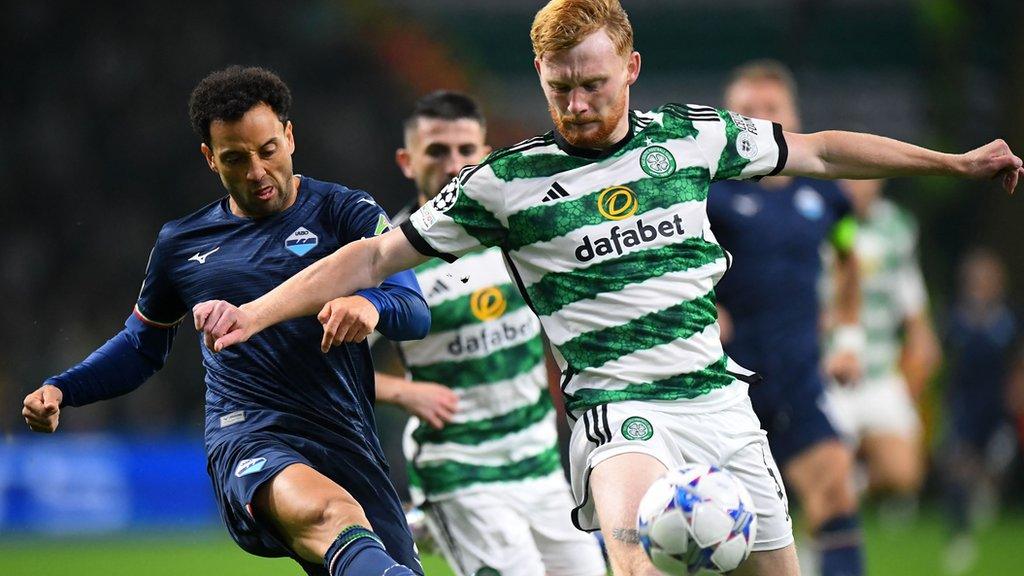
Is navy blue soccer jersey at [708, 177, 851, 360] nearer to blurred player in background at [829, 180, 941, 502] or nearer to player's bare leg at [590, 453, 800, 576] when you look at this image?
player's bare leg at [590, 453, 800, 576]

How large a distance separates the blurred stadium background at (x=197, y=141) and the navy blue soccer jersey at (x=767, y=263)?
5.94m

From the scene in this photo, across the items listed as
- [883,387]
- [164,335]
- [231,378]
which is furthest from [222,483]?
[883,387]

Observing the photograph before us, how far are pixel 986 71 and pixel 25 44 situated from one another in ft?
36.5

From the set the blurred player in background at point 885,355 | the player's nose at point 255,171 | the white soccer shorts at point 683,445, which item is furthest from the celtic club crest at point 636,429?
the blurred player in background at point 885,355

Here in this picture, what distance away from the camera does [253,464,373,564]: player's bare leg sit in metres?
4.13

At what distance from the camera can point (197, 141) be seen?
51.9ft

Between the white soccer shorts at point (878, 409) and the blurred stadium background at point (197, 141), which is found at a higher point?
the blurred stadium background at point (197, 141)

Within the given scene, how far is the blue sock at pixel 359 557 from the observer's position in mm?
3945

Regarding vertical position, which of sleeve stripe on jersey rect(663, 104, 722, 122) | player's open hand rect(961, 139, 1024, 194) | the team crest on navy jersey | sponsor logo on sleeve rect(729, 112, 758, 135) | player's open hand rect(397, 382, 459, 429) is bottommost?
player's open hand rect(397, 382, 459, 429)

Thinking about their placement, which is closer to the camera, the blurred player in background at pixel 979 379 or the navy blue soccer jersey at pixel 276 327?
the navy blue soccer jersey at pixel 276 327

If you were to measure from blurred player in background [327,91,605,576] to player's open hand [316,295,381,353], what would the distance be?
1707 millimetres

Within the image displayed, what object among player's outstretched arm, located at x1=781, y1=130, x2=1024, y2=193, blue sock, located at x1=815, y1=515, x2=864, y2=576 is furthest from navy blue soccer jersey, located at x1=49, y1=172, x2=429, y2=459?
blue sock, located at x1=815, y1=515, x2=864, y2=576

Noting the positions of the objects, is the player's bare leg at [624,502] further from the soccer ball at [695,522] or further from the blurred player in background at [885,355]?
the blurred player in background at [885,355]

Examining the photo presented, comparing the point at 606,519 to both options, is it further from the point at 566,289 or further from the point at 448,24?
the point at 448,24
